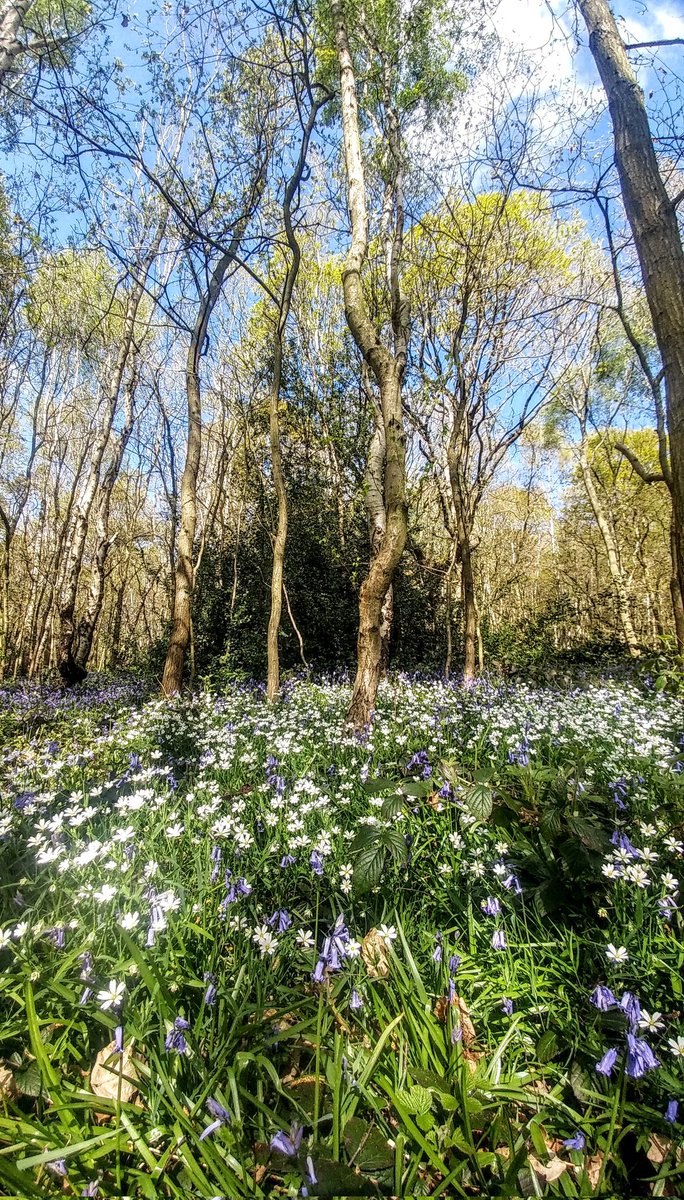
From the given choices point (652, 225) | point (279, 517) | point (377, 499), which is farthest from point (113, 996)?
point (377, 499)

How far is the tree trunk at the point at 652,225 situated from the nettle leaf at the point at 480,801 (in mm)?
2958

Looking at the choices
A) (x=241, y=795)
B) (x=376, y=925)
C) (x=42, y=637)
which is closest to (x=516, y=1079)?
(x=376, y=925)

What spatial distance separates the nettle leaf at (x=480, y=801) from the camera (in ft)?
5.49

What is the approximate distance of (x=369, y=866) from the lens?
1.55m

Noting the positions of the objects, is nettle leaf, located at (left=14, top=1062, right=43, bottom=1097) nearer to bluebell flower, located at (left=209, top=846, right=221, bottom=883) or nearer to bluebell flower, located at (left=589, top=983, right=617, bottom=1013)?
bluebell flower, located at (left=209, top=846, right=221, bottom=883)

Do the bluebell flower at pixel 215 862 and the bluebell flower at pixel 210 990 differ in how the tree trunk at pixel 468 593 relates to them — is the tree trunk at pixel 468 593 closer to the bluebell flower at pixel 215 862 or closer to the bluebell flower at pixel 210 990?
the bluebell flower at pixel 215 862

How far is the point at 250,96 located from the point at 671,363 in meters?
7.13

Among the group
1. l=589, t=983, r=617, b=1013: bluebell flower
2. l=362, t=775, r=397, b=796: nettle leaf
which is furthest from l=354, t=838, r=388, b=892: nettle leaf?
l=589, t=983, r=617, b=1013: bluebell flower

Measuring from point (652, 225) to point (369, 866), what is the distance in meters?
5.04

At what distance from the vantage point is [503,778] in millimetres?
2514

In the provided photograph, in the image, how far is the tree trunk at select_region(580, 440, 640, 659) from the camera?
11.1 meters

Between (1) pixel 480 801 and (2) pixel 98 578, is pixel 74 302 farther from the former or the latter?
(1) pixel 480 801

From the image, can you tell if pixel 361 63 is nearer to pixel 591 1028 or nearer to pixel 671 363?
pixel 671 363

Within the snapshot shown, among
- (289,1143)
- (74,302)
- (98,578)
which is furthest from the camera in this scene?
(74,302)
